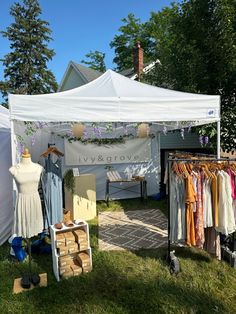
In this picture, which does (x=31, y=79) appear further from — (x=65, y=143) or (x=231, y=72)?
(x=231, y=72)

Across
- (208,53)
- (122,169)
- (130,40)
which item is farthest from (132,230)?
(130,40)

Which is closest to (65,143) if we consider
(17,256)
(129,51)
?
(17,256)

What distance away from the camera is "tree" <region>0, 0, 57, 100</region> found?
79.9 feet

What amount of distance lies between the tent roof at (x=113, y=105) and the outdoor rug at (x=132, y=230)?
81.7 inches

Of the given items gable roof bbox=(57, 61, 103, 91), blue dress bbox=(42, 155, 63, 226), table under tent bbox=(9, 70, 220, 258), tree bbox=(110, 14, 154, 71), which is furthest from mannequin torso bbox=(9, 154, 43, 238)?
tree bbox=(110, 14, 154, 71)

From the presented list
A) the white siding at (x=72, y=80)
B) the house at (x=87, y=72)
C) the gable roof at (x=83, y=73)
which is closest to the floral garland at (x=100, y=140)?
the house at (x=87, y=72)

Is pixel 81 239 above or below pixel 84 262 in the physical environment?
above

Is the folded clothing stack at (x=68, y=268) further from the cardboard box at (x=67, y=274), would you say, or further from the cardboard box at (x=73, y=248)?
the cardboard box at (x=73, y=248)

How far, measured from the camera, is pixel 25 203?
3.11 meters

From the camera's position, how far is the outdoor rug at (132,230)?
435cm

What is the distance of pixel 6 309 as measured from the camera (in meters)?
2.74

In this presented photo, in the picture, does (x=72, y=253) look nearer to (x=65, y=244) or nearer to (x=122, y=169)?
(x=65, y=244)

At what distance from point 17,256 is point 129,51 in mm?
21255

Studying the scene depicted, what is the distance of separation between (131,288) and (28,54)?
2649cm
